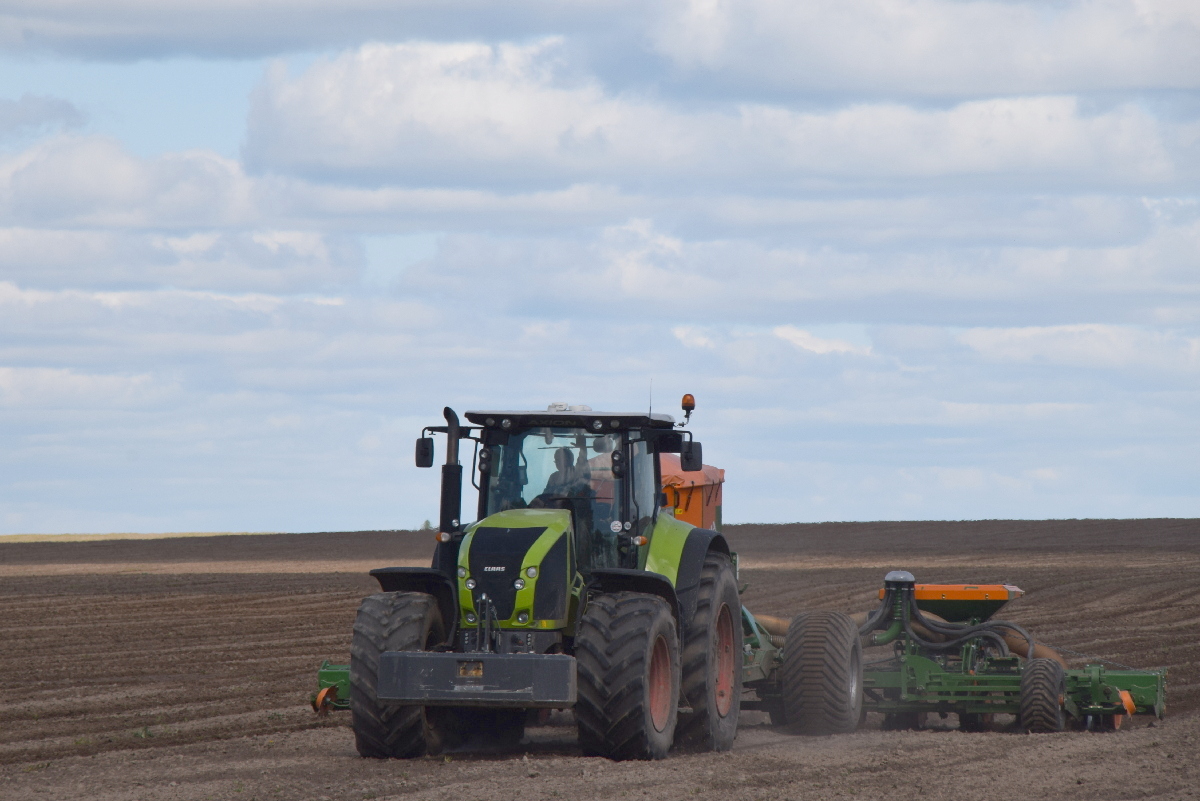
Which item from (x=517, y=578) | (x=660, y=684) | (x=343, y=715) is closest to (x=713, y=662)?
(x=660, y=684)

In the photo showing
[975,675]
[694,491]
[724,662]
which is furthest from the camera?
[694,491]

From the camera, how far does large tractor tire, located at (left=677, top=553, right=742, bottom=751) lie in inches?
430

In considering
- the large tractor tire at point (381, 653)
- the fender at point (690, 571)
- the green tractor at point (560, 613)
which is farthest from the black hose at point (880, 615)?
the large tractor tire at point (381, 653)

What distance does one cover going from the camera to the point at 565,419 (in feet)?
36.4

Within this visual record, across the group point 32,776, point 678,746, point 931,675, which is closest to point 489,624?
point 678,746

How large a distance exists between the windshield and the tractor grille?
0.66m

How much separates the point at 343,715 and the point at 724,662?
397 cm

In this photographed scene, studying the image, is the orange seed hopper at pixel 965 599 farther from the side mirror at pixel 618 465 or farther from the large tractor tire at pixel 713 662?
the side mirror at pixel 618 465

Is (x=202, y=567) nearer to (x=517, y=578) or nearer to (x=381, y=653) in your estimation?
(x=381, y=653)

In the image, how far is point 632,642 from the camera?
9.77 meters

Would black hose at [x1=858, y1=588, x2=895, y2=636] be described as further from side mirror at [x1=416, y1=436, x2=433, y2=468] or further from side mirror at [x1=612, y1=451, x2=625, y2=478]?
side mirror at [x1=416, y1=436, x2=433, y2=468]

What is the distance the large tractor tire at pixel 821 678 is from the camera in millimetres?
12719

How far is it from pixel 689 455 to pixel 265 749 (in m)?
3.93

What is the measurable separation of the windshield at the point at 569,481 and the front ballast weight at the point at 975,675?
153 inches
